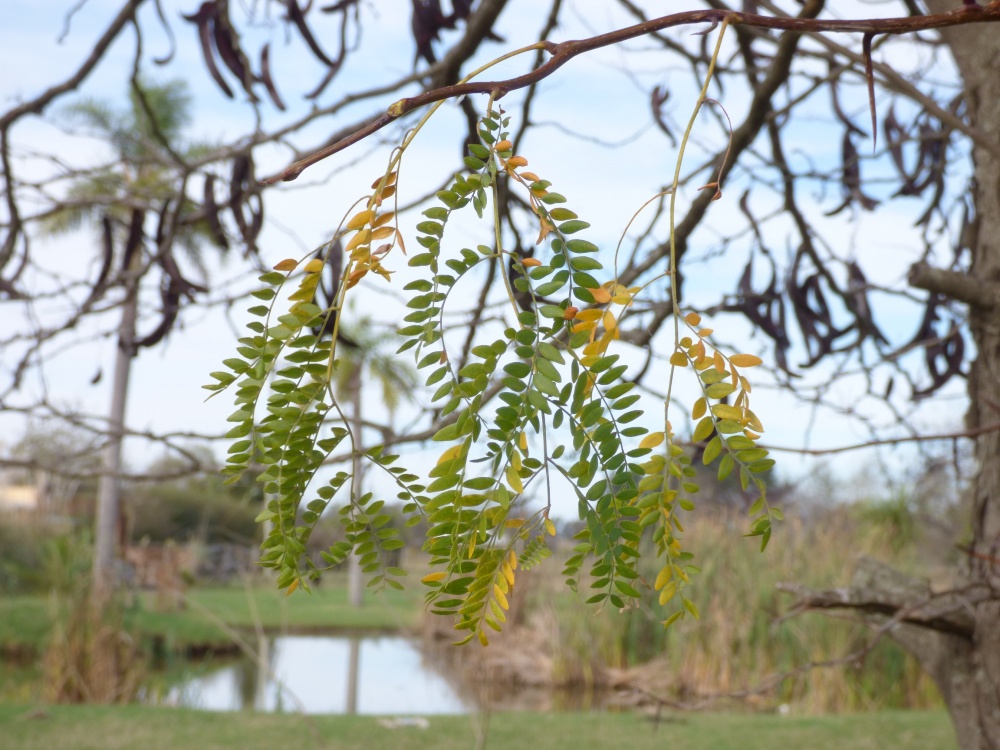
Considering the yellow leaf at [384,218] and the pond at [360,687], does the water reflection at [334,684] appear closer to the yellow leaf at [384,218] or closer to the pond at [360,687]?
the pond at [360,687]

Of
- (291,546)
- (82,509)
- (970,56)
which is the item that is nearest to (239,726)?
(970,56)

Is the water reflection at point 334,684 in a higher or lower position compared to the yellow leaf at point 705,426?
lower

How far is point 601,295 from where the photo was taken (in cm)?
58

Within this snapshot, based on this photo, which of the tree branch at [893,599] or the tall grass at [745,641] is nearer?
the tree branch at [893,599]

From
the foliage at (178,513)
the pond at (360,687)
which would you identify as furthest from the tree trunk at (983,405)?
the foliage at (178,513)

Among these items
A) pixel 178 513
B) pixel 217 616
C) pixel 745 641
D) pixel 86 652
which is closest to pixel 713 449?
pixel 745 641

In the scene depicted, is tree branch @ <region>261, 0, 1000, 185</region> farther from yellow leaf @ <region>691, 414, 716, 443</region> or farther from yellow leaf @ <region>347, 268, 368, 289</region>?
yellow leaf @ <region>691, 414, 716, 443</region>

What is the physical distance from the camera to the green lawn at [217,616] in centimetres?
1150

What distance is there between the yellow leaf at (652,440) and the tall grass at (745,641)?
653 cm

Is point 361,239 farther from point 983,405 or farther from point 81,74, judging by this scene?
point 81,74

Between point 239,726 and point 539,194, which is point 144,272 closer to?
point 539,194

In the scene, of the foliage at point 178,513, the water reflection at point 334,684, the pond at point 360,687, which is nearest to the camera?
the pond at point 360,687

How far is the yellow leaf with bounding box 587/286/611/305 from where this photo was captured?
578 millimetres

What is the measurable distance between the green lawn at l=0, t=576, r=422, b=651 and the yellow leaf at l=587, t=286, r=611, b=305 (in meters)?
9.03
